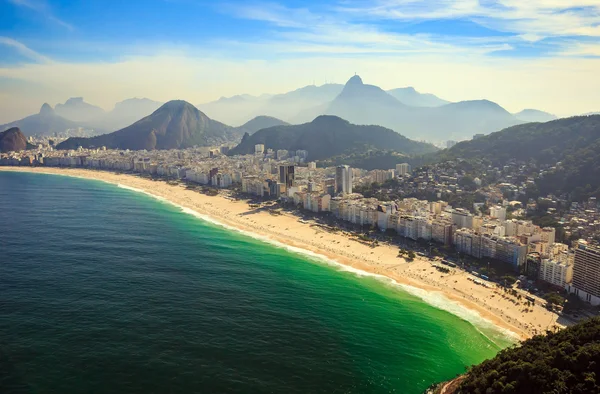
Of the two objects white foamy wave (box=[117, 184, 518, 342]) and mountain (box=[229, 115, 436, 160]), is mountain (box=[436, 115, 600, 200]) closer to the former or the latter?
mountain (box=[229, 115, 436, 160])

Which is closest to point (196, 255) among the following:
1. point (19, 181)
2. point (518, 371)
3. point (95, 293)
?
point (95, 293)

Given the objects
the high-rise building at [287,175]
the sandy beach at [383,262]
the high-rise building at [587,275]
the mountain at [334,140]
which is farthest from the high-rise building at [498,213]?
the mountain at [334,140]

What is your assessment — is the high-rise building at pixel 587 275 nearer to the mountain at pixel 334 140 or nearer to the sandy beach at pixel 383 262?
the sandy beach at pixel 383 262

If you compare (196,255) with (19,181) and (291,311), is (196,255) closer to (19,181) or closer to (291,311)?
(291,311)

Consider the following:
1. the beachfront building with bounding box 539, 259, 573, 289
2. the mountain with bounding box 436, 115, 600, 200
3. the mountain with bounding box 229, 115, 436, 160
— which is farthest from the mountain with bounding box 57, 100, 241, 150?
the beachfront building with bounding box 539, 259, 573, 289

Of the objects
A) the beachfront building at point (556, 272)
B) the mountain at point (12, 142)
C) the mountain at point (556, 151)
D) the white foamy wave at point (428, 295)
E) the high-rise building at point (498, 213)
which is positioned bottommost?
the white foamy wave at point (428, 295)
